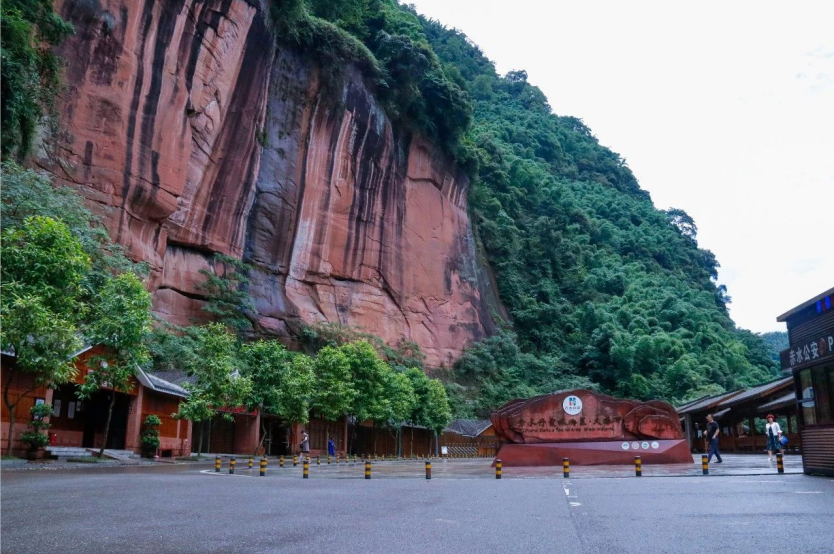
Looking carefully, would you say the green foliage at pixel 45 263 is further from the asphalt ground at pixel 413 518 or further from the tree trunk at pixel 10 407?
the asphalt ground at pixel 413 518

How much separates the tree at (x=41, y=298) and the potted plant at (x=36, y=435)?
21.3 inches

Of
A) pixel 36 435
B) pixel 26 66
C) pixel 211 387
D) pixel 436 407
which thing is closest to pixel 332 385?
pixel 211 387

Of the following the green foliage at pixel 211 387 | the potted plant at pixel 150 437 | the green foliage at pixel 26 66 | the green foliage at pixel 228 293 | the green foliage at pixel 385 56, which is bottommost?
the potted plant at pixel 150 437

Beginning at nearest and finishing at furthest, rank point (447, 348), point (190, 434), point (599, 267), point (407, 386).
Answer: point (190, 434) < point (407, 386) < point (447, 348) < point (599, 267)

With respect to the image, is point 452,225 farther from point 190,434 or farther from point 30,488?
point 30,488

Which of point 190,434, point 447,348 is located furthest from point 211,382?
point 447,348

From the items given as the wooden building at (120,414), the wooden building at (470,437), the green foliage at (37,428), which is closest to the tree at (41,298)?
the green foliage at (37,428)

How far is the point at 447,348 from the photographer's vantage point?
5247 cm

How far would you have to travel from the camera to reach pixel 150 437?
24797 millimetres

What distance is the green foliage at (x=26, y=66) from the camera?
25516mm

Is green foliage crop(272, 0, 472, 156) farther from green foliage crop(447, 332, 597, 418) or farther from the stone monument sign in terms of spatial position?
the stone monument sign

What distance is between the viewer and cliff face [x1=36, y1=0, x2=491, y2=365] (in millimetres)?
30672

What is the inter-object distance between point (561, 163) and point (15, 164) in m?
74.0

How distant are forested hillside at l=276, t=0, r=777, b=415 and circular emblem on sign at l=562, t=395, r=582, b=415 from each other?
2655 centimetres
